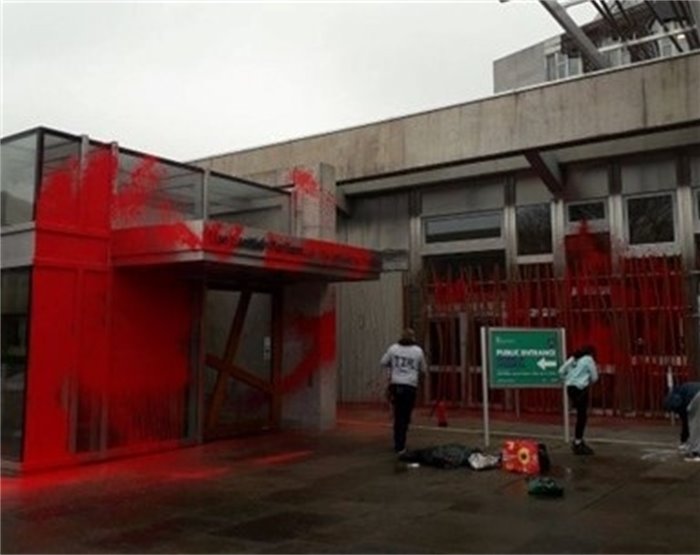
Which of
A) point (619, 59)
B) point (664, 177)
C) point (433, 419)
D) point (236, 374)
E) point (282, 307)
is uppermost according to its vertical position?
point (619, 59)

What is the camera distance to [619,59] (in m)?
20.6

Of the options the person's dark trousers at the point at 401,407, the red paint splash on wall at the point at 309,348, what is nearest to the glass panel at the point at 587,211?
the red paint splash on wall at the point at 309,348

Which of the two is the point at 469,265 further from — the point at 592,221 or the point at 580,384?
the point at 580,384

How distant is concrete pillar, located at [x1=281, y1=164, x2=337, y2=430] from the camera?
13555mm

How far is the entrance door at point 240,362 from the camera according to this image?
40.3 ft

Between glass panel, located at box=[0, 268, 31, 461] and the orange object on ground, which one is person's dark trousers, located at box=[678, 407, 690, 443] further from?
glass panel, located at box=[0, 268, 31, 461]

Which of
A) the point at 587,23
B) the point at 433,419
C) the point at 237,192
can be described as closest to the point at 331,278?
the point at 237,192

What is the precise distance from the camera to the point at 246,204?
13.3 metres

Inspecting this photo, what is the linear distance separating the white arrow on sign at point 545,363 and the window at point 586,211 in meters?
4.74

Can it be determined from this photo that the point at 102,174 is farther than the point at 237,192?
No

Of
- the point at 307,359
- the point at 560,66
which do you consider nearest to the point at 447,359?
the point at 307,359

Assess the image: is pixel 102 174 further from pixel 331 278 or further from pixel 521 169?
pixel 521 169

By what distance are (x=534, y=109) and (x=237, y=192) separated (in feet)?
19.9

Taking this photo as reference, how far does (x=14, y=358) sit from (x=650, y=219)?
37.9 feet
